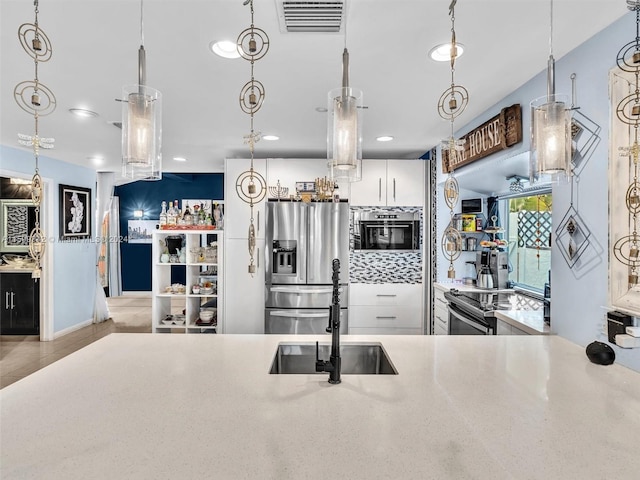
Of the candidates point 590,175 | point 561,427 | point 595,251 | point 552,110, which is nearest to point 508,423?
point 561,427

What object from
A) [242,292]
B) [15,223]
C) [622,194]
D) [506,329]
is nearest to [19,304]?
[15,223]

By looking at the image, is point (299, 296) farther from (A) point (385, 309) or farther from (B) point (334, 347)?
(B) point (334, 347)

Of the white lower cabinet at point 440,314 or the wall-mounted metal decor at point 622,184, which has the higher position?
the wall-mounted metal decor at point 622,184

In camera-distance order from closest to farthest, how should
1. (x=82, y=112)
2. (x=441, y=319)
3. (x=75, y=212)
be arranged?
(x=82, y=112)
(x=441, y=319)
(x=75, y=212)

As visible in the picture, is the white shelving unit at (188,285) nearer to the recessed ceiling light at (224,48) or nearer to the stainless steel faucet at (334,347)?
the recessed ceiling light at (224,48)

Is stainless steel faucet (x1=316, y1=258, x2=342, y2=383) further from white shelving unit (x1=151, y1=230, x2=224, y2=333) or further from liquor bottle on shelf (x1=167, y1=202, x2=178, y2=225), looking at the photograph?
liquor bottle on shelf (x1=167, y1=202, x2=178, y2=225)

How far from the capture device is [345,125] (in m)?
1.16

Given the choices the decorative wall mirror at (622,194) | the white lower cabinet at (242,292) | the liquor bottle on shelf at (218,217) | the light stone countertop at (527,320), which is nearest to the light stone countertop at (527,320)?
the light stone countertop at (527,320)

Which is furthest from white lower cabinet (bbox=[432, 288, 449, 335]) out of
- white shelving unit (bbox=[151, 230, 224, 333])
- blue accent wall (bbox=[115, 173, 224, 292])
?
blue accent wall (bbox=[115, 173, 224, 292])

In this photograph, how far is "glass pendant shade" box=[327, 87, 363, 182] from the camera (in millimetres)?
1155

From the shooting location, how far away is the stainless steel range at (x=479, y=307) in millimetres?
2585

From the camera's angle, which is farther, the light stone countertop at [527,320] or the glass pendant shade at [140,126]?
the light stone countertop at [527,320]

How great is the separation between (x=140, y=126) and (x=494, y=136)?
2.39 meters

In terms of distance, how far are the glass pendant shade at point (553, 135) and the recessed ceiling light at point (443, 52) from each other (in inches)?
33.4
